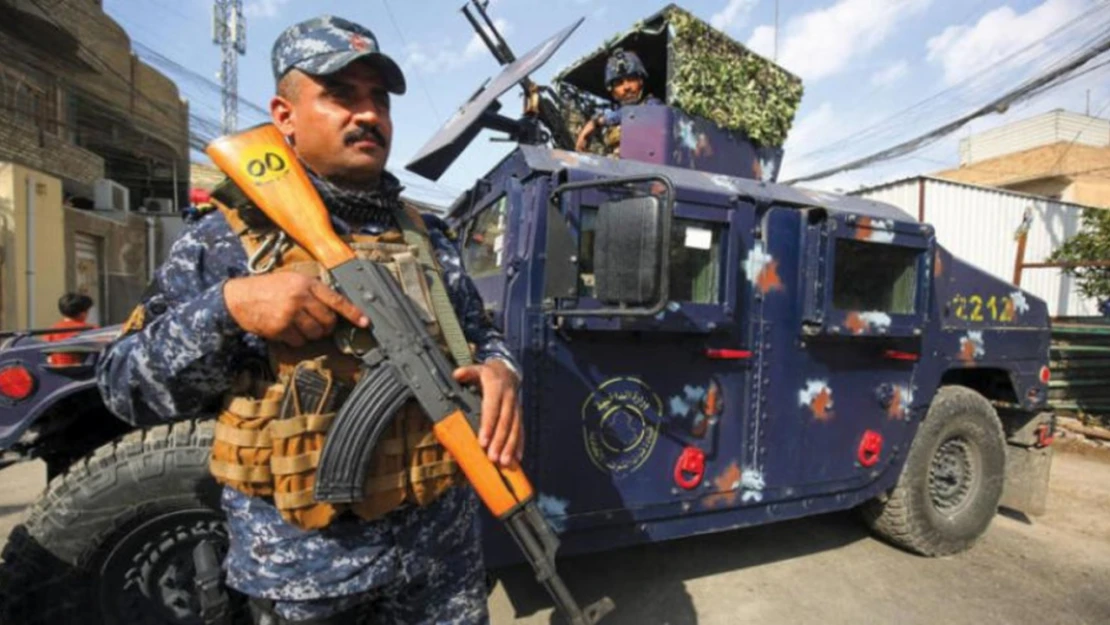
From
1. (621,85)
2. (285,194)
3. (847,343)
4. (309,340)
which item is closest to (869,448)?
(847,343)

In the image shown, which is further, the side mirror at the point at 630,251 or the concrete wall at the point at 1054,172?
the concrete wall at the point at 1054,172

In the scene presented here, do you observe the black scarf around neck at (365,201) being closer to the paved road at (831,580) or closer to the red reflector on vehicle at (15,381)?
the red reflector on vehicle at (15,381)

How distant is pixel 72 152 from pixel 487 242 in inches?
558

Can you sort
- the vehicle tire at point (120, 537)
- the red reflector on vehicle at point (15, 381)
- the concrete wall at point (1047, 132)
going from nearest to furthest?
the vehicle tire at point (120, 537) < the red reflector on vehicle at point (15, 381) < the concrete wall at point (1047, 132)

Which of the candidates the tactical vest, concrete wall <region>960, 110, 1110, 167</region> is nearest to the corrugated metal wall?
the tactical vest

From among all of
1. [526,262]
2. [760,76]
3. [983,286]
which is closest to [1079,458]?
[983,286]

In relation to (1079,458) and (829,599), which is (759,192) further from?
(1079,458)

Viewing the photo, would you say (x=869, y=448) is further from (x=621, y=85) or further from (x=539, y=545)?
(x=621, y=85)

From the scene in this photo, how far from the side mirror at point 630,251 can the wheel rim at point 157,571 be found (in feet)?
5.11

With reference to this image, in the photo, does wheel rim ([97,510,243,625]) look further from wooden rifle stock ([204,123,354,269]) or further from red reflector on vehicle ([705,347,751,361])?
red reflector on vehicle ([705,347,751,361])

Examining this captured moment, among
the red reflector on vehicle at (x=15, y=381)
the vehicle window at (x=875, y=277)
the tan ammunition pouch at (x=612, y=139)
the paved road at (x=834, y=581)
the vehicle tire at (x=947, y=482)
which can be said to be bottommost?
the paved road at (x=834, y=581)

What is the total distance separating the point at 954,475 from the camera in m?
3.41

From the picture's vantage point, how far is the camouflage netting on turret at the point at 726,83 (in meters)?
3.03

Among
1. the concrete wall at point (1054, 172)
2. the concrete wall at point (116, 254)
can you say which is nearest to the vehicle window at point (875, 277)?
the concrete wall at point (116, 254)
